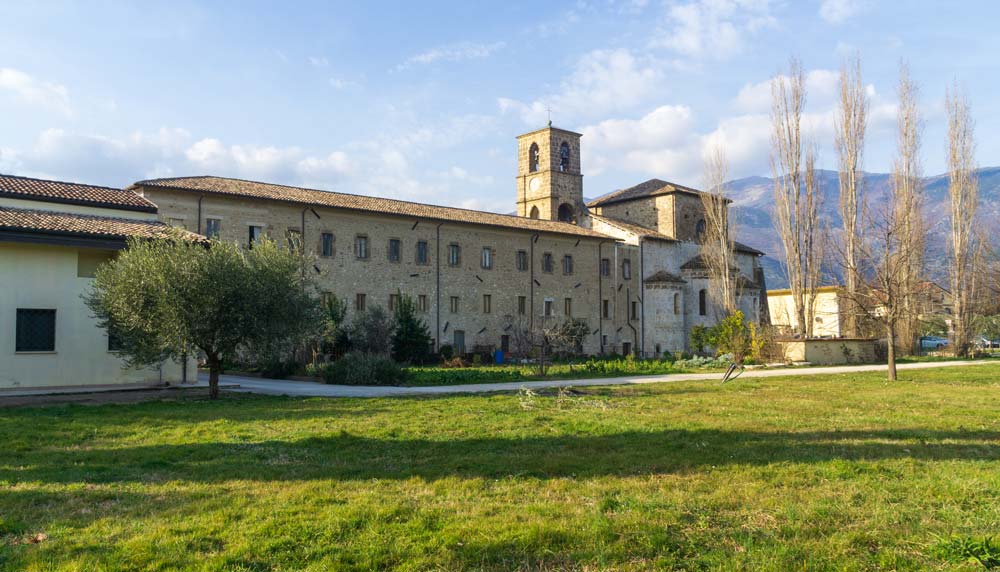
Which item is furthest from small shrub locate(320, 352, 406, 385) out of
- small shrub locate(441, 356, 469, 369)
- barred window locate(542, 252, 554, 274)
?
barred window locate(542, 252, 554, 274)

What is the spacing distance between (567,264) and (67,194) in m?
26.2

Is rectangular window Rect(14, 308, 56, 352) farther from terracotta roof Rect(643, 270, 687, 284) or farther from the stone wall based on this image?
terracotta roof Rect(643, 270, 687, 284)

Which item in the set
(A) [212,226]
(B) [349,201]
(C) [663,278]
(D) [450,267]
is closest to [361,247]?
(B) [349,201]

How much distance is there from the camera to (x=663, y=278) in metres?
42.5

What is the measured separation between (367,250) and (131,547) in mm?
→ 28788

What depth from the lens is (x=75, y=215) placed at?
18.7 metres

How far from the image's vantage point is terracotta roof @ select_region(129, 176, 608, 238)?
29188 millimetres

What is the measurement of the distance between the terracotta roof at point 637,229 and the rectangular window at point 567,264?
4.67 m

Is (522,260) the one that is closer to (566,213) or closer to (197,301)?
(566,213)

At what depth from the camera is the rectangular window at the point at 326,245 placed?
104ft

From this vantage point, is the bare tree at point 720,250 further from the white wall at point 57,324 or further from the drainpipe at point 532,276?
the white wall at point 57,324

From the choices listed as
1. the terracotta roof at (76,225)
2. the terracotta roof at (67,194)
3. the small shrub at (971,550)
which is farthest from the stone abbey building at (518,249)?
the small shrub at (971,550)

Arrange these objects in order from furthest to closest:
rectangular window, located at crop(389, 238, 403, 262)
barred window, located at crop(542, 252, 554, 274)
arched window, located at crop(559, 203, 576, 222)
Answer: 1. arched window, located at crop(559, 203, 576, 222)
2. barred window, located at crop(542, 252, 554, 274)
3. rectangular window, located at crop(389, 238, 403, 262)

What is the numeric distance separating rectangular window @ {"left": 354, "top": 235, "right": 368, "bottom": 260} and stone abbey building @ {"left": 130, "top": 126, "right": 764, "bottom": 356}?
51 mm
